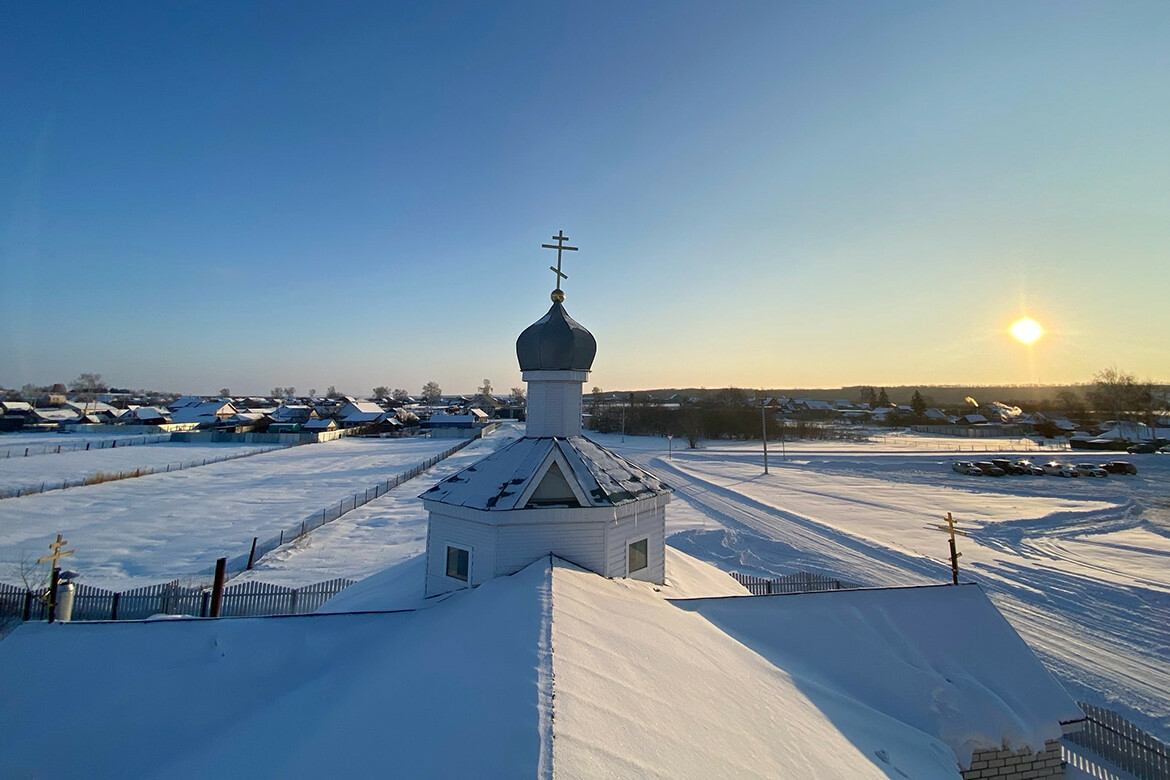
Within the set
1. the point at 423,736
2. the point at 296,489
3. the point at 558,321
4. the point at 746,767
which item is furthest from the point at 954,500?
the point at 296,489

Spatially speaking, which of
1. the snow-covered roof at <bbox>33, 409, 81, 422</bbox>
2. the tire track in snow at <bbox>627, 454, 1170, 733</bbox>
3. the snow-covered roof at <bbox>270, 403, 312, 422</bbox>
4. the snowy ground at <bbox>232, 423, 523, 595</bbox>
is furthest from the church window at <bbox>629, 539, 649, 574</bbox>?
the snow-covered roof at <bbox>33, 409, 81, 422</bbox>

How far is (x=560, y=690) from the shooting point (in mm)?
4730

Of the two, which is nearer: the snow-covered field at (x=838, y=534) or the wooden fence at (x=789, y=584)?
the snow-covered field at (x=838, y=534)

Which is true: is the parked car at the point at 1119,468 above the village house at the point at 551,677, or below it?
below

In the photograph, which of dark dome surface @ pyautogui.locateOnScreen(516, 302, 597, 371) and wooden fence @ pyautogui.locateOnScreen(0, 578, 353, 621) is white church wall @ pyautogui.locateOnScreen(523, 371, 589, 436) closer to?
dark dome surface @ pyautogui.locateOnScreen(516, 302, 597, 371)

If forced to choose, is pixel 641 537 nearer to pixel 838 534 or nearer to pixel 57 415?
pixel 838 534

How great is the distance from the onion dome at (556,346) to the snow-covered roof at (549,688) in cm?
442

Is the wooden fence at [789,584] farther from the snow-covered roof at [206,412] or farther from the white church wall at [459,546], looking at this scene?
the snow-covered roof at [206,412]

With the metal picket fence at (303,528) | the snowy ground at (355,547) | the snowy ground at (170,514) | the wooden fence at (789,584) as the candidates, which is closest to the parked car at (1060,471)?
the wooden fence at (789,584)

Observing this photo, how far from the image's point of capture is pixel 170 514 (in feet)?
91.9

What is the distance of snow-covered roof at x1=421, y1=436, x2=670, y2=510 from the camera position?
964 centimetres

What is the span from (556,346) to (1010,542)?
25234mm

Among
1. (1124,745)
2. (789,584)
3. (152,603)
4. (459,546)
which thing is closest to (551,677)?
(459,546)

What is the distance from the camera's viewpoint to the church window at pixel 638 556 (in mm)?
10398
